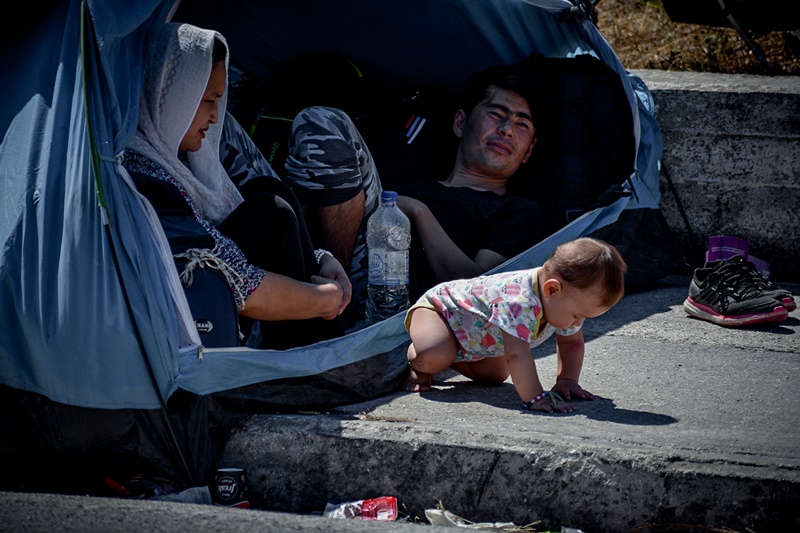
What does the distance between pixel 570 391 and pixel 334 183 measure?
1.37m

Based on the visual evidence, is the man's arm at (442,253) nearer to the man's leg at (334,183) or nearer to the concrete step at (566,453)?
the man's leg at (334,183)

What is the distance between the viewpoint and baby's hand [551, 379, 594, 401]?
3406 millimetres

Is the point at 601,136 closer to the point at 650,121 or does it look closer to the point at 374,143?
the point at 650,121

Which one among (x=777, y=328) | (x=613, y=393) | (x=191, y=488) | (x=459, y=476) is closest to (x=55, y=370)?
(x=191, y=488)

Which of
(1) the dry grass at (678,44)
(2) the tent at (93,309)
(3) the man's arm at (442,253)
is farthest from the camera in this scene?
(1) the dry grass at (678,44)

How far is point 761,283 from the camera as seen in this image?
14.7 ft

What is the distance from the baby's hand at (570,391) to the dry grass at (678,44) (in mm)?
3342

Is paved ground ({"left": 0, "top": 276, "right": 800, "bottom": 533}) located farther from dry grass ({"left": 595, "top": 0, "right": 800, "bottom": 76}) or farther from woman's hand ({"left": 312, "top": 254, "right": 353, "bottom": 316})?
dry grass ({"left": 595, "top": 0, "right": 800, "bottom": 76})

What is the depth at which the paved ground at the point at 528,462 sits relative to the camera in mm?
2725

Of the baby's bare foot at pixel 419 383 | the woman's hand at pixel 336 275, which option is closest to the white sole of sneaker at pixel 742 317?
the baby's bare foot at pixel 419 383

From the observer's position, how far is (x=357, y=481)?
3.06m

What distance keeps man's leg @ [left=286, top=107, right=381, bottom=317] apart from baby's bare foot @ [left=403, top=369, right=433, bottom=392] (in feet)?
2.24

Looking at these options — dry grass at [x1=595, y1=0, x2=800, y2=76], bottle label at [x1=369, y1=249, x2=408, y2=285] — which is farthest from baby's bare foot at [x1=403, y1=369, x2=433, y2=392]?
dry grass at [x1=595, y1=0, x2=800, y2=76]

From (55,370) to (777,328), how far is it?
2958mm
